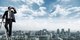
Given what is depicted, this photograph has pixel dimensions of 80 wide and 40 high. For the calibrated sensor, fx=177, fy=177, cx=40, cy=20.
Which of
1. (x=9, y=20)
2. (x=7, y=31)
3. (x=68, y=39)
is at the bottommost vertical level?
(x=68, y=39)

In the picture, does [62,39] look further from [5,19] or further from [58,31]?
[5,19]

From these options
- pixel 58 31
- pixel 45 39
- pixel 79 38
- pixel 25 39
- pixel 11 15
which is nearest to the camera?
pixel 11 15

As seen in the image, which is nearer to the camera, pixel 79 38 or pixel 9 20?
pixel 9 20

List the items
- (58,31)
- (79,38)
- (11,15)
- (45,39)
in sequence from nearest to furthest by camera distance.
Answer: (11,15), (45,39), (79,38), (58,31)

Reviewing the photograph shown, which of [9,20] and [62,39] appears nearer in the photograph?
[9,20]

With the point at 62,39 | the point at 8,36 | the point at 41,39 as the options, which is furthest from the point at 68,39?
the point at 8,36

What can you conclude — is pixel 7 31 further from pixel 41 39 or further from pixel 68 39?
pixel 68 39

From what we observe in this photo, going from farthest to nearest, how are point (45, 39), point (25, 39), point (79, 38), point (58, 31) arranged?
1. point (58, 31)
2. point (79, 38)
3. point (45, 39)
4. point (25, 39)

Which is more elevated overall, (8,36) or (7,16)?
(7,16)

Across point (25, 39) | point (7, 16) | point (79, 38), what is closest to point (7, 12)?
point (7, 16)
